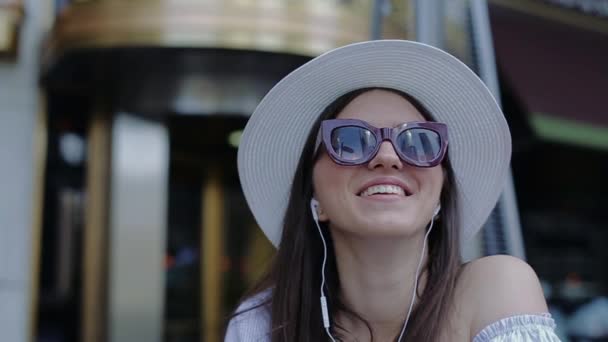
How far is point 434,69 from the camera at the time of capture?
1764 millimetres

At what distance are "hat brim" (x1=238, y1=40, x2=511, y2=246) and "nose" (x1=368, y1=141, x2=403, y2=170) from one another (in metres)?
0.26

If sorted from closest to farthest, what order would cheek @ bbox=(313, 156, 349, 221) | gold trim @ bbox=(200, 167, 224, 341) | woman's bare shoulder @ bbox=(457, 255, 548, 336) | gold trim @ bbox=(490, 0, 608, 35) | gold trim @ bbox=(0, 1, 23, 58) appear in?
woman's bare shoulder @ bbox=(457, 255, 548, 336) → cheek @ bbox=(313, 156, 349, 221) → gold trim @ bbox=(0, 1, 23, 58) → gold trim @ bbox=(490, 0, 608, 35) → gold trim @ bbox=(200, 167, 224, 341)

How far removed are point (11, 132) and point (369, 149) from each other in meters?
5.72

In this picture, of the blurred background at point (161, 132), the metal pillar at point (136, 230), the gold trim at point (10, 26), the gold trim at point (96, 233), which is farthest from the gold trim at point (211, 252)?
the gold trim at point (10, 26)

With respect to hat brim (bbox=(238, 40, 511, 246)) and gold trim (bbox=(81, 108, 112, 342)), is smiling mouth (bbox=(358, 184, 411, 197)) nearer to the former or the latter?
hat brim (bbox=(238, 40, 511, 246))

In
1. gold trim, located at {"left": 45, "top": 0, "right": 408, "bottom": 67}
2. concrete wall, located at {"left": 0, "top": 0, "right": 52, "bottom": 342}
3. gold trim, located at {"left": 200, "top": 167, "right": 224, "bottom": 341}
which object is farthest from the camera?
gold trim, located at {"left": 200, "top": 167, "right": 224, "bottom": 341}

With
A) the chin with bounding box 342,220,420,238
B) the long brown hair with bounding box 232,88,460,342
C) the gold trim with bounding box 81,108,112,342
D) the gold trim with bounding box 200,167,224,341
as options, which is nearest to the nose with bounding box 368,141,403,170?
the chin with bounding box 342,220,420,238

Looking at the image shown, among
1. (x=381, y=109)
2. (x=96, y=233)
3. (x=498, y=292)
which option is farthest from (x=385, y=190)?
(x=96, y=233)

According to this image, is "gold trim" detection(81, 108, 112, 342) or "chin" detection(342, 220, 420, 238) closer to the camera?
"chin" detection(342, 220, 420, 238)

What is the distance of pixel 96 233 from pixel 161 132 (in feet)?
3.90

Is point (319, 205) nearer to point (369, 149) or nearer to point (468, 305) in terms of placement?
point (369, 149)

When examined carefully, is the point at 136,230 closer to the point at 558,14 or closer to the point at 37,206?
the point at 37,206

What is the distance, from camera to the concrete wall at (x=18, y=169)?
20.8 feet

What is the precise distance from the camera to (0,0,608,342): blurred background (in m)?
5.85
